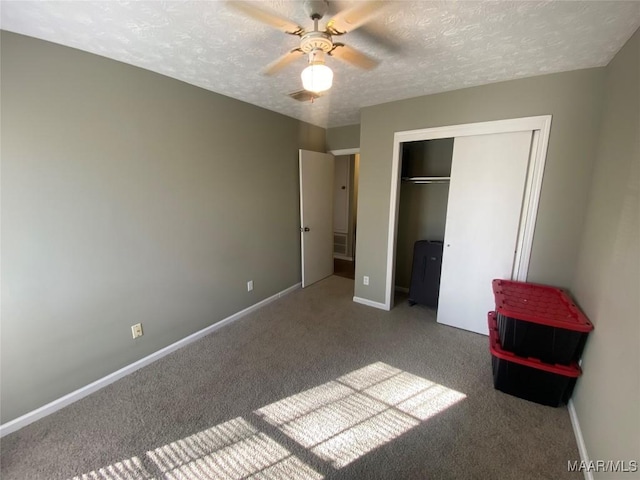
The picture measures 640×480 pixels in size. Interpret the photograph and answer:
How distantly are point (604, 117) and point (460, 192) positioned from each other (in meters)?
1.04

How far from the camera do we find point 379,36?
5.13 feet

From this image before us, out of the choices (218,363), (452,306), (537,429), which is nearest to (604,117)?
(452,306)

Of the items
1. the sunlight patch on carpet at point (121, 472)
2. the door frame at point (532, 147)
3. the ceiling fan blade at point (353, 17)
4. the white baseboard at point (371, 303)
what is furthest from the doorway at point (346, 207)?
the sunlight patch on carpet at point (121, 472)

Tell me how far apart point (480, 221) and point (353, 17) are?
6.82ft

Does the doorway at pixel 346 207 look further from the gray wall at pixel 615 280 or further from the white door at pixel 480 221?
the gray wall at pixel 615 280

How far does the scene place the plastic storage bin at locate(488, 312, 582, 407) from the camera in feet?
5.76

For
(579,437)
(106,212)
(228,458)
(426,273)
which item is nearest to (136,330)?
(106,212)

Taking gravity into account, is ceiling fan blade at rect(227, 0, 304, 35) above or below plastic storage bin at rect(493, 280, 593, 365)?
above

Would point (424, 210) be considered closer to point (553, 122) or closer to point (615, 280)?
point (553, 122)

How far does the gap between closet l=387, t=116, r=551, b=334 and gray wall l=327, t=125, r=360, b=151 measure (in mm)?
1098

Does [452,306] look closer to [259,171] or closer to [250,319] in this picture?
[250,319]

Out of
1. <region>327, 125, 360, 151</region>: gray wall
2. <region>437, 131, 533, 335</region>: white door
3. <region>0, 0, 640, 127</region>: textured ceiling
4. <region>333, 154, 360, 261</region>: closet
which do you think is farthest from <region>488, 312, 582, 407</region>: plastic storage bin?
<region>333, 154, 360, 261</region>: closet

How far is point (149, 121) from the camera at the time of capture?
2.07 meters

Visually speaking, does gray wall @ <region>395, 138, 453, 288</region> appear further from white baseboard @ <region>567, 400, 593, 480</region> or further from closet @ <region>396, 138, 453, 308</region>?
white baseboard @ <region>567, 400, 593, 480</region>
